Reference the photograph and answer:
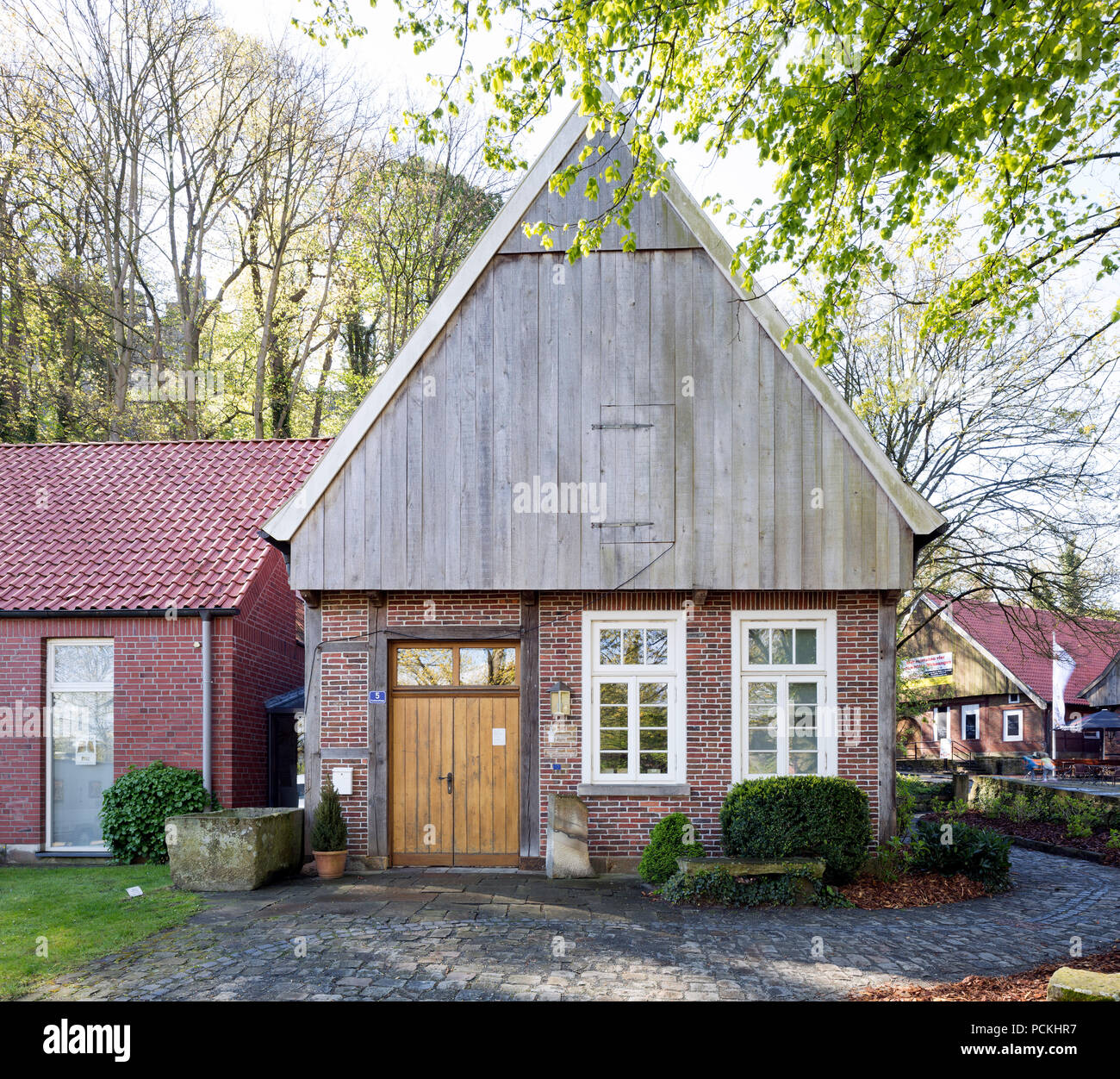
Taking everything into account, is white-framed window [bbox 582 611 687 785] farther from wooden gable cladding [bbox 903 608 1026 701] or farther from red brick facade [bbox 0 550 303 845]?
wooden gable cladding [bbox 903 608 1026 701]

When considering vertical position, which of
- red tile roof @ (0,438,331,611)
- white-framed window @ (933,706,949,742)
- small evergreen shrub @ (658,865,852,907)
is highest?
red tile roof @ (0,438,331,611)

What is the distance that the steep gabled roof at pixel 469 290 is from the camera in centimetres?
1125

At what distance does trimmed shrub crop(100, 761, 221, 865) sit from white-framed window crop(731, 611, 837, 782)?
7425 millimetres

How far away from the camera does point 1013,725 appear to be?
115 ft

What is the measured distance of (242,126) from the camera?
2428 centimetres

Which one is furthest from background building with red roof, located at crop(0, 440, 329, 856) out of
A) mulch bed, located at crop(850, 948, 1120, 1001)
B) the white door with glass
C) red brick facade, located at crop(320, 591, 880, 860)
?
mulch bed, located at crop(850, 948, 1120, 1001)

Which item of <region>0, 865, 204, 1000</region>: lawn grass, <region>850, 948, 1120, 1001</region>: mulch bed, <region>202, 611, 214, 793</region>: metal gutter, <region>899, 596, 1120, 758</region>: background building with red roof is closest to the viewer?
<region>850, 948, 1120, 1001</region>: mulch bed

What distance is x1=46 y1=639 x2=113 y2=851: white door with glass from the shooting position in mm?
13320

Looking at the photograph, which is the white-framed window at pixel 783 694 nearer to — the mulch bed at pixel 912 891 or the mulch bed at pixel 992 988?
the mulch bed at pixel 912 891

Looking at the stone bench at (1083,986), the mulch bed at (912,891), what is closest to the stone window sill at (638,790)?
the mulch bed at (912,891)

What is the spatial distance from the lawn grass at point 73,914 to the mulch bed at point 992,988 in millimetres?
6310

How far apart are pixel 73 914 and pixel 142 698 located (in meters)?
4.23

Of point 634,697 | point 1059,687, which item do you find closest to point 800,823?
point 634,697

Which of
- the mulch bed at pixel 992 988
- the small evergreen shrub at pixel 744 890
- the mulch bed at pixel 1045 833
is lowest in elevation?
the mulch bed at pixel 1045 833
